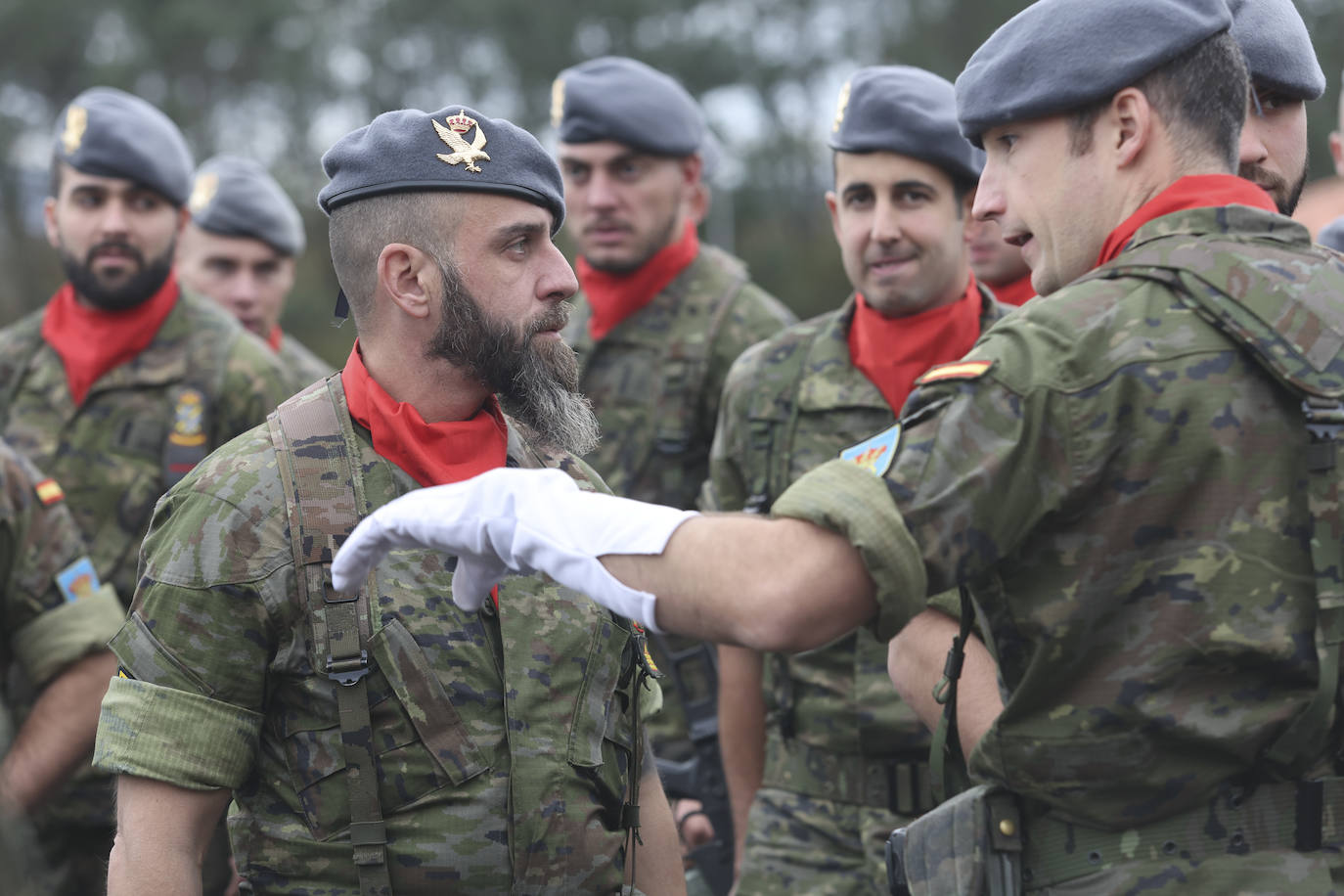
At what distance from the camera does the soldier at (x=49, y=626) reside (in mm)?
4500

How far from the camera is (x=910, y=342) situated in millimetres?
4637

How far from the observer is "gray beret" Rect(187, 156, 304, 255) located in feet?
26.4

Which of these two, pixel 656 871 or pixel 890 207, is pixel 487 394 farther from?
pixel 890 207

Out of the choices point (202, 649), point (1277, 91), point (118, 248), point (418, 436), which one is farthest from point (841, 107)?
point (118, 248)

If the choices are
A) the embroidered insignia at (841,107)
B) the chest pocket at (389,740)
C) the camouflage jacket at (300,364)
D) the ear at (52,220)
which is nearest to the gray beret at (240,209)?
the camouflage jacket at (300,364)

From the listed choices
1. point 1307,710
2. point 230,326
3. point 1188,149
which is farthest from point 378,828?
point 230,326

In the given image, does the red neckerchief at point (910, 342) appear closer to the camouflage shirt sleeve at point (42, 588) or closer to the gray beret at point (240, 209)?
the camouflage shirt sleeve at point (42, 588)

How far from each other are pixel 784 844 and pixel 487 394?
1950 mm

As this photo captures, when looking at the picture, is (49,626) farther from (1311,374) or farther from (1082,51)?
(1311,374)

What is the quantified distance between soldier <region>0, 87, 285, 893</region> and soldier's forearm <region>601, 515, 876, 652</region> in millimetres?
3642

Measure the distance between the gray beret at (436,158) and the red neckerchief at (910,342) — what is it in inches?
63.2

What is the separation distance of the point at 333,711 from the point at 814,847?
2.08m

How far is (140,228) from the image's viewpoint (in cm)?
616

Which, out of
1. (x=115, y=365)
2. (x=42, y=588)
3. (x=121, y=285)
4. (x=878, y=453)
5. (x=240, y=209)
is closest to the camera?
(x=878, y=453)
